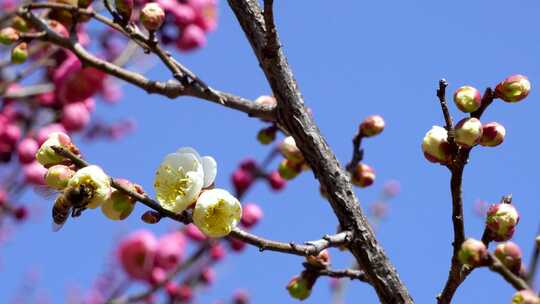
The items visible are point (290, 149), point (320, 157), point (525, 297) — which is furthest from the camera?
point (290, 149)

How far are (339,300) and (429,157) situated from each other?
2217 millimetres

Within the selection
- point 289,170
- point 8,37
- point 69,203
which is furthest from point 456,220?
point 8,37

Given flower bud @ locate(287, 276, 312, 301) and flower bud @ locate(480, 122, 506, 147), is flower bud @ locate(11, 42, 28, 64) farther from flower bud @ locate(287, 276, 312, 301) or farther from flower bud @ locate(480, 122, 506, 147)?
flower bud @ locate(480, 122, 506, 147)

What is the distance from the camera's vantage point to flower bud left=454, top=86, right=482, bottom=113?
170cm

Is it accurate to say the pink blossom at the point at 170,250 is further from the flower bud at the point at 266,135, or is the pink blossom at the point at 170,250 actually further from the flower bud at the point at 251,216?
the flower bud at the point at 266,135

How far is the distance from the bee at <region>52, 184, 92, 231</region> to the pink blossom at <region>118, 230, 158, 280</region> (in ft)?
8.94

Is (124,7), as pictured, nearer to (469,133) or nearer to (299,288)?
(299,288)

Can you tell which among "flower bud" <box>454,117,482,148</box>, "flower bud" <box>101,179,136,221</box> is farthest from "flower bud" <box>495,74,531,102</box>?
"flower bud" <box>101,179,136,221</box>

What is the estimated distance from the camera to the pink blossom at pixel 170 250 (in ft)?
17.1

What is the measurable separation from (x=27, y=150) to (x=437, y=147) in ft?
10.2

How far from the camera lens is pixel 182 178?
177 cm

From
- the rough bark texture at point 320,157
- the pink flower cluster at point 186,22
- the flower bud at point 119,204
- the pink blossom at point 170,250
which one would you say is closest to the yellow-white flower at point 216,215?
the flower bud at point 119,204

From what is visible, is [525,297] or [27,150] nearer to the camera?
[525,297]

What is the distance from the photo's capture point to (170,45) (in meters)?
4.13
